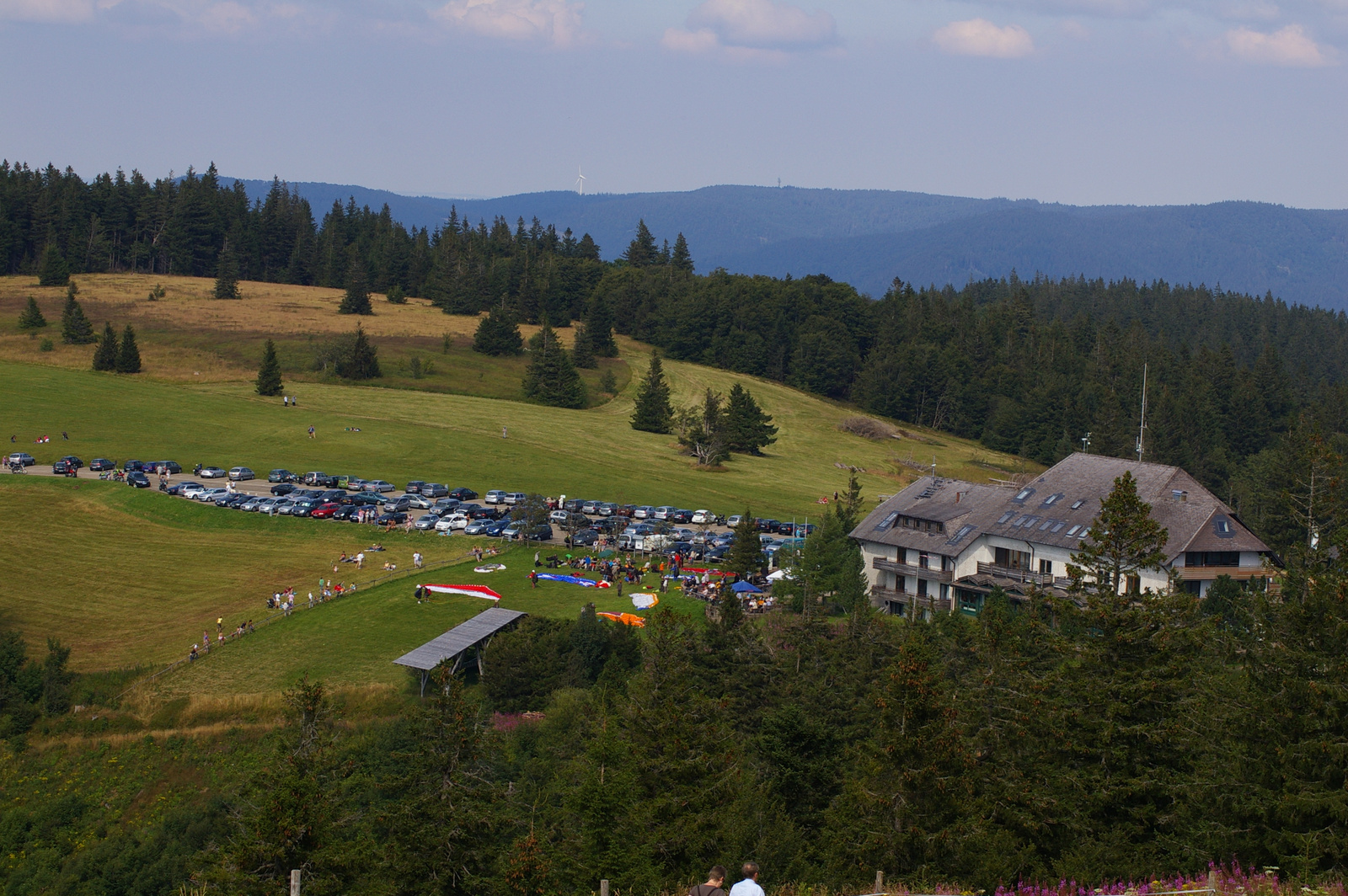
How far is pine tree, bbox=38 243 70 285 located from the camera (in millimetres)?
162000

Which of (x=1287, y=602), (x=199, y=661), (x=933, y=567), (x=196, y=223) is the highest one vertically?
(x=196, y=223)

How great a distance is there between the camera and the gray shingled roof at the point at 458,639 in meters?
52.6

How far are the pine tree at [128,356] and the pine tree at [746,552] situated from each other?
8519 cm

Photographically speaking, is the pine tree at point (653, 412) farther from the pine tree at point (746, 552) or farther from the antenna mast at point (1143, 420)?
the pine tree at point (746, 552)

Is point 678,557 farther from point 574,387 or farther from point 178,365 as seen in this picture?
point 178,365

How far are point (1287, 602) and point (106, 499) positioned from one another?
78.5 meters

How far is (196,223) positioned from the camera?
191 meters

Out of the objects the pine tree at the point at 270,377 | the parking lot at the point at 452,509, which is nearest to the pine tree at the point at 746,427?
the parking lot at the point at 452,509

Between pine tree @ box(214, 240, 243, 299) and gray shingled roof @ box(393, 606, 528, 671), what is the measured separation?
127 meters

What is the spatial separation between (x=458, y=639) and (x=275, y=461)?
158 feet

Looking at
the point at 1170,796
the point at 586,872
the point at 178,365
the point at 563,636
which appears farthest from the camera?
the point at 178,365

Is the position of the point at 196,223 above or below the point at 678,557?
above

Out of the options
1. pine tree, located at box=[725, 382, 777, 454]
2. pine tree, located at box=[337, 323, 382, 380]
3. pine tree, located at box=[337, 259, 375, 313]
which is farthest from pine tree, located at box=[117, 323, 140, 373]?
pine tree, located at box=[725, 382, 777, 454]

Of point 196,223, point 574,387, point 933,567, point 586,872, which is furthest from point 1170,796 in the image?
point 196,223
